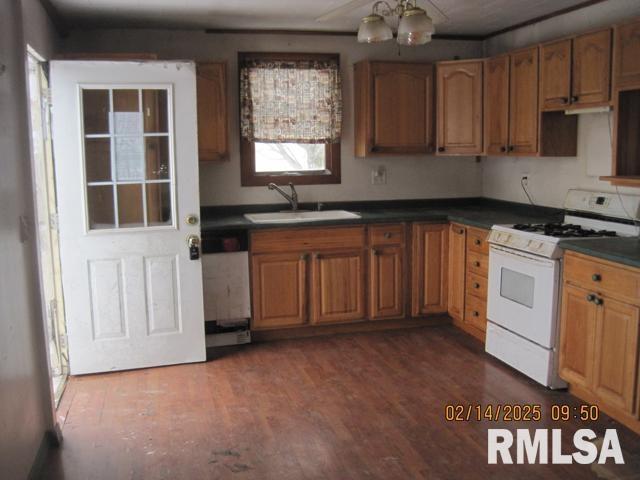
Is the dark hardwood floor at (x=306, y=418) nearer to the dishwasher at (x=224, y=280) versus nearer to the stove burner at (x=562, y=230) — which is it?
the dishwasher at (x=224, y=280)

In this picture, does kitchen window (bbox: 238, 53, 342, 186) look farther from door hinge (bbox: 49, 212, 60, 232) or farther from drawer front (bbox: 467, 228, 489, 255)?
door hinge (bbox: 49, 212, 60, 232)

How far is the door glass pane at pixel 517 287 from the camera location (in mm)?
3759

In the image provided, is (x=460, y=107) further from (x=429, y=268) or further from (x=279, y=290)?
(x=279, y=290)

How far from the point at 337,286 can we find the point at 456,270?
90cm

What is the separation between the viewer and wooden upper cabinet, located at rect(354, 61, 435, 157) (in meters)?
Result: 4.95

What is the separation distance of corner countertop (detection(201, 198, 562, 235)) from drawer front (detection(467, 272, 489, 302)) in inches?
14.6

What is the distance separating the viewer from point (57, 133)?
3.79 meters

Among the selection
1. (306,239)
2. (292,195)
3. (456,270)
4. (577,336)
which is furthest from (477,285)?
(292,195)

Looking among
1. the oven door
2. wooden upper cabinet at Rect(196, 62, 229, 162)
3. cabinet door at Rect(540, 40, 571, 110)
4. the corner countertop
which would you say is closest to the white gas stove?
the oven door

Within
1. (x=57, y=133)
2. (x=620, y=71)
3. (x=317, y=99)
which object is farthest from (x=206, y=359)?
(x=620, y=71)

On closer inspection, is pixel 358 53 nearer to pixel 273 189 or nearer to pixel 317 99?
pixel 317 99

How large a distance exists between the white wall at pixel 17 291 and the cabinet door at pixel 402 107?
263 cm

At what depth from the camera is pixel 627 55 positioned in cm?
340

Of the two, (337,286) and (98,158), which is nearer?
(98,158)
